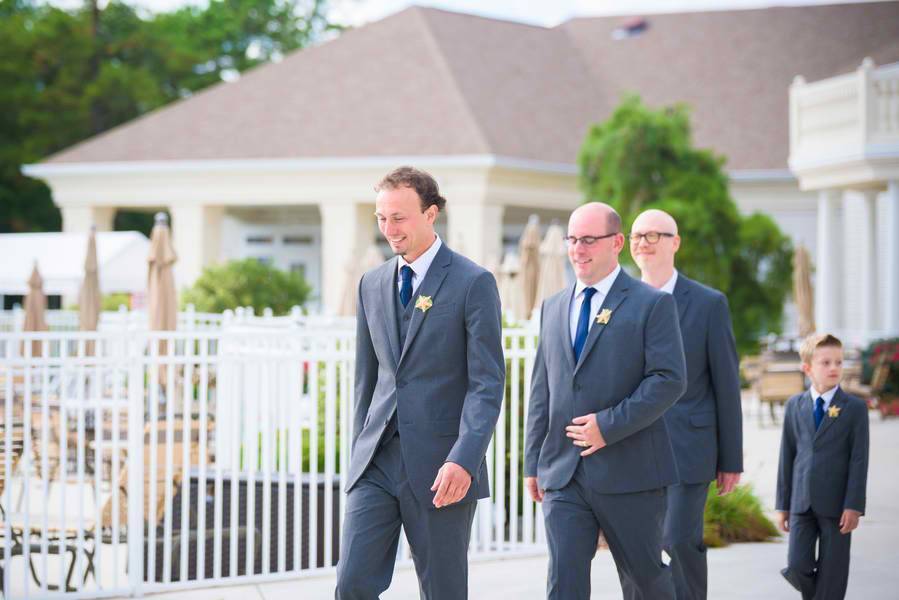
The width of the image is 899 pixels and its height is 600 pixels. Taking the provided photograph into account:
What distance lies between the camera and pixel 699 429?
6.03 m

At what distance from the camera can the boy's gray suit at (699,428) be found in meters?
5.97

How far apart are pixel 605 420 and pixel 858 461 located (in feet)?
6.24

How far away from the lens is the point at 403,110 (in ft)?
99.9

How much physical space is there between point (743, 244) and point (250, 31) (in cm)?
2704

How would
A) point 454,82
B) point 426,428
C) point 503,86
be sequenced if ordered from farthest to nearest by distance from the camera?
point 503,86 → point 454,82 → point 426,428

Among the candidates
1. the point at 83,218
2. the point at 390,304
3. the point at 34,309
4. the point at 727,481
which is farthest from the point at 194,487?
the point at 83,218

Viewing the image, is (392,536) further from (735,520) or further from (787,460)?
(735,520)

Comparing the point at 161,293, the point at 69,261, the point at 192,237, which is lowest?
the point at 161,293

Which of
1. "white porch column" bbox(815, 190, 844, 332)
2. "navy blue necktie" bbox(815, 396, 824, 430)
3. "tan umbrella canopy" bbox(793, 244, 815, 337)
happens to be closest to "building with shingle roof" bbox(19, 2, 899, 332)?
"white porch column" bbox(815, 190, 844, 332)

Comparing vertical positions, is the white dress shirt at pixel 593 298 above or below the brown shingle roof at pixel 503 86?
below

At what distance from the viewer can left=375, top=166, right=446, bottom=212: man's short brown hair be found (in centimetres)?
481

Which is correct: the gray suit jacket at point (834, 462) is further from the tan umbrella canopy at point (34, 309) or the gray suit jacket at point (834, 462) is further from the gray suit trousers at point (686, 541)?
the tan umbrella canopy at point (34, 309)

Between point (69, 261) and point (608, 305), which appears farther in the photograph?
point (69, 261)

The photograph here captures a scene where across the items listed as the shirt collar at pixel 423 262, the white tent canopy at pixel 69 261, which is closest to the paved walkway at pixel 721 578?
the shirt collar at pixel 423 262
